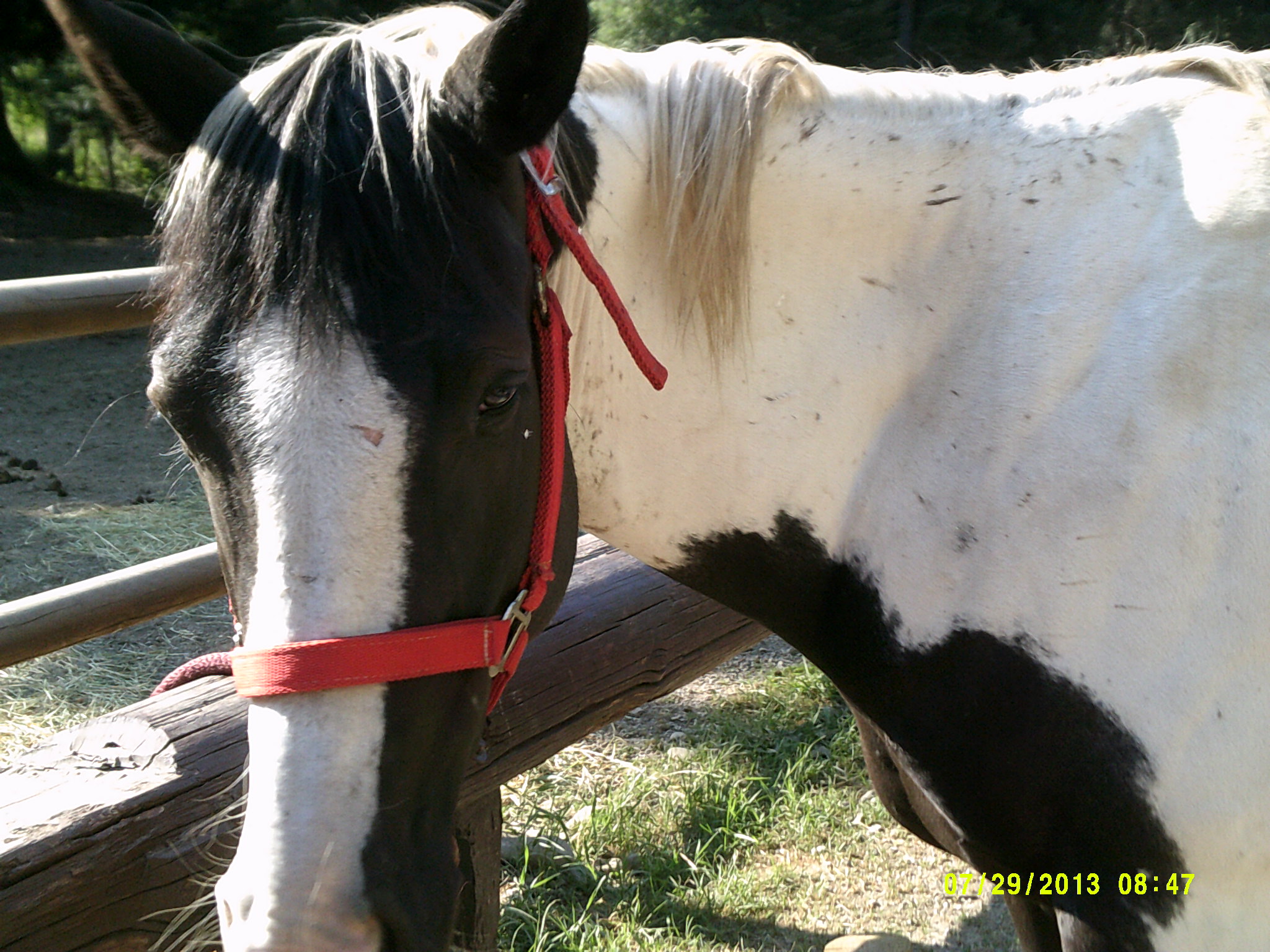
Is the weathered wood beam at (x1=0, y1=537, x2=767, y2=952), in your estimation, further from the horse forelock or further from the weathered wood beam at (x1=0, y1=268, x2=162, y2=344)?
the weathered wood beam at (x1=0, y1=268, x2=162, y2=344)

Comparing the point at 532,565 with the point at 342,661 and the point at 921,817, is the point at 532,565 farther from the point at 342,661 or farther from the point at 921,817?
the point at 921,817

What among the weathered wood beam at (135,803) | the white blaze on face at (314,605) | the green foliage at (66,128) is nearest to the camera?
the white blaze on face at (314,605)

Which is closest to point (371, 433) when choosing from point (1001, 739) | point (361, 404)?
point (361, 404)

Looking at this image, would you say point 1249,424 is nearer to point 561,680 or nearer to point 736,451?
point 736,451

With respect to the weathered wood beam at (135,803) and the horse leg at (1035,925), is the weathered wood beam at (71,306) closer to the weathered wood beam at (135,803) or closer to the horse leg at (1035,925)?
the weathered wood beam at (135,803)

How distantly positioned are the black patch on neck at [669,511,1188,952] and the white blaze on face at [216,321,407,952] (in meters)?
0.63

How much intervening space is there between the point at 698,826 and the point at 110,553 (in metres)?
2.71

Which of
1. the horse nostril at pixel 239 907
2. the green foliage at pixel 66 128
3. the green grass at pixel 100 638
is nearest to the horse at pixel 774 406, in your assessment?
the horse nostril at pixel 239 907

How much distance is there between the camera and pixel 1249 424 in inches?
47.1

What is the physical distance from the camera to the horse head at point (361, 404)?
968mm

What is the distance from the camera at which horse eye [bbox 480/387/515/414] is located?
3.51ft

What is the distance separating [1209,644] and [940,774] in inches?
14.9

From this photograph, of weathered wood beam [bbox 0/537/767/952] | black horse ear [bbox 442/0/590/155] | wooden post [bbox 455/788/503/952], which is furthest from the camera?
wooden post [bbox 455/788/503/952]
